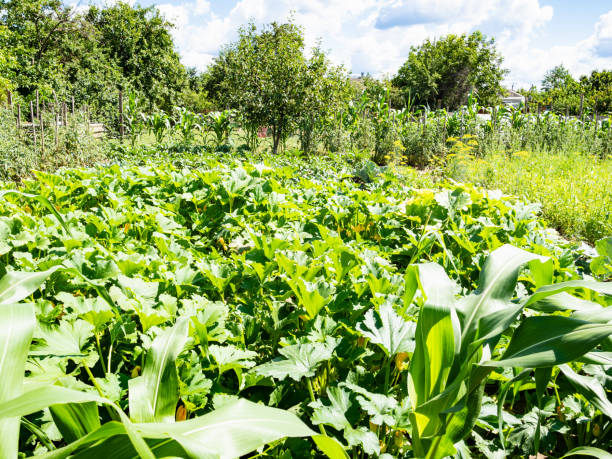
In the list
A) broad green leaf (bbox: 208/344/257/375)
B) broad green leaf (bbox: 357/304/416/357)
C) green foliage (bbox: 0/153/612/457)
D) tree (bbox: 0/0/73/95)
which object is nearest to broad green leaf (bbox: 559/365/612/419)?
green foliage (bbox: 0/153/612/457)

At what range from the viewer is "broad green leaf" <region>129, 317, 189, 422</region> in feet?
3.86

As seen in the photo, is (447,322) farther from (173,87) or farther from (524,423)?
(173,87)

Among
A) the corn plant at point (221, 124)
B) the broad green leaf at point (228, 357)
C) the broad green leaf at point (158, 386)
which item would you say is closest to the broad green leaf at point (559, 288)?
the broad green leaf at point (228, 357)

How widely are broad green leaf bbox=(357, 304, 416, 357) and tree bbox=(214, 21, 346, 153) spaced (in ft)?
34.4

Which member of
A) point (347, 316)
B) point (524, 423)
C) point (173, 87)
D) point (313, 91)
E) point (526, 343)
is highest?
point (173, 87)

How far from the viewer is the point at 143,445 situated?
27.9 inches

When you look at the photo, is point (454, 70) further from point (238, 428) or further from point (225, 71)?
point (238, 428)

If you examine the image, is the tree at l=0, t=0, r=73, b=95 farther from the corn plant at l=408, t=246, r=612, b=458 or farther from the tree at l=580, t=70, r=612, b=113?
the tree at l=580, t=70, r=612, b=113

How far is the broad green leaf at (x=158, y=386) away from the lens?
1177 mm

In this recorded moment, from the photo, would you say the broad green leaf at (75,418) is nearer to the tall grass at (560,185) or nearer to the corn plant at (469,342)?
the corn plant at (469,342)

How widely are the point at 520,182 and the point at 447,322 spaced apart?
7.76m

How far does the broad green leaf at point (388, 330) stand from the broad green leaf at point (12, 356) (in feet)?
3.62

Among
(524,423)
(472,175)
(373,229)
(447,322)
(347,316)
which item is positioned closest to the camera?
(447,322)

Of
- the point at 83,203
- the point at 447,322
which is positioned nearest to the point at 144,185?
the point at 83,203
